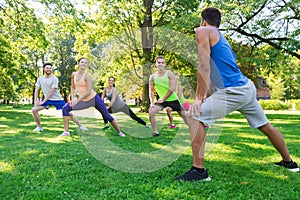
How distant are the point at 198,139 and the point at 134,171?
3.32ft

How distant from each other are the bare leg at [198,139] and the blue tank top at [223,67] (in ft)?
1.72

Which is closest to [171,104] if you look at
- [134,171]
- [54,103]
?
[54,103]

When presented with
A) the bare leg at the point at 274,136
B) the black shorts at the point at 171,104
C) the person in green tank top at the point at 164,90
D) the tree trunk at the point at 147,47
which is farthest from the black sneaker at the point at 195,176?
the tree trunk at the point at 147,47

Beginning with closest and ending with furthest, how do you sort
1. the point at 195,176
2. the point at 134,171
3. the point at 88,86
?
the point at 195,176
the point at 134,171
the point at 88,86

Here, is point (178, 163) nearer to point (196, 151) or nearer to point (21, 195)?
point (196, 151)

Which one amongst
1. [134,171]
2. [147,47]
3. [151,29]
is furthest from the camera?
[151,29]

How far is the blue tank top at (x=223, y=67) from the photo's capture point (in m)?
3.34

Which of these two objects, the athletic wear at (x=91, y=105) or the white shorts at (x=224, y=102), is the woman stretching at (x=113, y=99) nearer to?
the athletic wear at (x=91, y=105)

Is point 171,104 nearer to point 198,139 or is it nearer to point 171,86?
point 171,86

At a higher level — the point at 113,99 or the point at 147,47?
the point at 147,47

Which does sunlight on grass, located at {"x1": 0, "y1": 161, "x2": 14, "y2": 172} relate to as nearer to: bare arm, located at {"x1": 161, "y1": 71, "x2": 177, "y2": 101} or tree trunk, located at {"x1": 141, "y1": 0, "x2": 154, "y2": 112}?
bare arm, located at {"x1": 161, "y1": 71, "x2": 177, "y2": 101}

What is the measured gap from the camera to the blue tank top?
132 inches

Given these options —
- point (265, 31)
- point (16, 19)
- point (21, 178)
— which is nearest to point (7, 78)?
point (16, 19)

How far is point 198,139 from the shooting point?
339 cm
